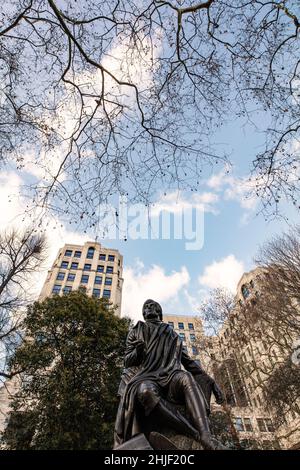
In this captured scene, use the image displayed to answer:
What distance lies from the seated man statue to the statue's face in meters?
0.19

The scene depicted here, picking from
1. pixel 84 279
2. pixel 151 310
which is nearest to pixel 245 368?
pixel 151 310

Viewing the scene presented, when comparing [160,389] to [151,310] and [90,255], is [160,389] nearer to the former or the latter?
[151,310]

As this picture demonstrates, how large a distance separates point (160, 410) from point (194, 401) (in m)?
0.38

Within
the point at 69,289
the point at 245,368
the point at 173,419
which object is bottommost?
the point at 173,419

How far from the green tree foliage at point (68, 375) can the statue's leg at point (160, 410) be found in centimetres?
934

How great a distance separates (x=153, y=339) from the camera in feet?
14.0

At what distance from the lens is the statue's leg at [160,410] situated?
123 inches

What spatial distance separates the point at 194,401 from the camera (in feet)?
10.5

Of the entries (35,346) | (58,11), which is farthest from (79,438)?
(58,11)

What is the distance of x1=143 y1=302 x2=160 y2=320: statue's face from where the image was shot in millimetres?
4738

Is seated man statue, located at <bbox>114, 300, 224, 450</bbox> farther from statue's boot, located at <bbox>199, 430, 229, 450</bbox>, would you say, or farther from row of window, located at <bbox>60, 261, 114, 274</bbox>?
row of window, located at <bbox>60, 261, 114, 274</bbox>

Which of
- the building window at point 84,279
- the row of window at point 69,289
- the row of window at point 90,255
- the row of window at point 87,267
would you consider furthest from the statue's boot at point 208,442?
the row of window at point 90,255

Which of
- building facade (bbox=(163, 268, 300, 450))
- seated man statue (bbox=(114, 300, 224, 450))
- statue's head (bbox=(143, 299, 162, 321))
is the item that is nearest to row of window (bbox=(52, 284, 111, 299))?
building facade (bbox=(163, 268, 300, 450))

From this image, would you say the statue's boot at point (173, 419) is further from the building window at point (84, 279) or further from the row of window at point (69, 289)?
the building window at point (84, 279)
